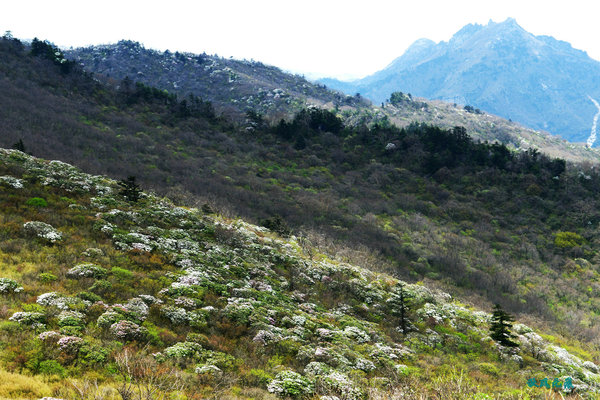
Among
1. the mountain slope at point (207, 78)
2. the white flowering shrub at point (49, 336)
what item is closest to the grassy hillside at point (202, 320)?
the white flowering shrub at point (49, 336)

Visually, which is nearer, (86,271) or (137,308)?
(137,308)

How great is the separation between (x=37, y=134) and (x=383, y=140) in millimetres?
62116

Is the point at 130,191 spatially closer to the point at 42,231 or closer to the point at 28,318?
the point at 42,231

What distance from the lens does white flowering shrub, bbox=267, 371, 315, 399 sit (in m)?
9.94

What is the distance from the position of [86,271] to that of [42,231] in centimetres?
472

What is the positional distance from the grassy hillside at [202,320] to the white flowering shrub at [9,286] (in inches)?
1.6

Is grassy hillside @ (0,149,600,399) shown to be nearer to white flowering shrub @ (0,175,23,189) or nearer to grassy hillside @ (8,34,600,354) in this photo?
white flowering shrub @ (0,175,23,189)

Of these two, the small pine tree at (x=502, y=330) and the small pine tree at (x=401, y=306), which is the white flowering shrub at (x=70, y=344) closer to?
the small pine tree at (x=401, y=306)

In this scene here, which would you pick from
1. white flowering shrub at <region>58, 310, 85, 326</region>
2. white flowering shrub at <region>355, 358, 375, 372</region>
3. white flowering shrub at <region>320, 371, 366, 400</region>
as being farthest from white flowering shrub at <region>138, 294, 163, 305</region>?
white flowering shrub at <region>355, 358, 375, 372</region>

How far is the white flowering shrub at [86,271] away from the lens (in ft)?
44.2

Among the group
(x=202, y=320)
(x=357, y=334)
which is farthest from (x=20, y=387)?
(x=357, y=334)

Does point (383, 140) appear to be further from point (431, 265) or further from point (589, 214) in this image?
point (431, 265)

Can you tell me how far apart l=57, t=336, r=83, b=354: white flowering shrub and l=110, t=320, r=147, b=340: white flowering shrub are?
116cm

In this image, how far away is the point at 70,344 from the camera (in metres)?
9.16
